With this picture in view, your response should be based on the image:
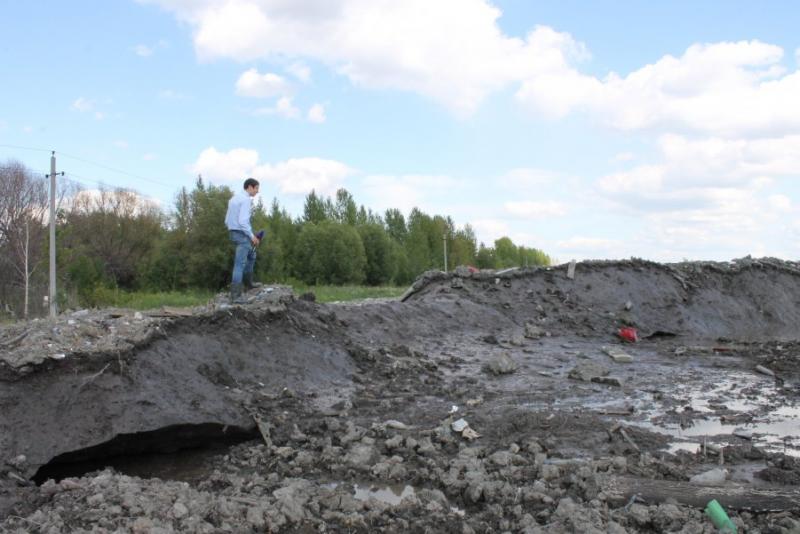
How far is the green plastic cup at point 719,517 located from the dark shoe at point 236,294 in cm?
625

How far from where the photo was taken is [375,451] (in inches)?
222

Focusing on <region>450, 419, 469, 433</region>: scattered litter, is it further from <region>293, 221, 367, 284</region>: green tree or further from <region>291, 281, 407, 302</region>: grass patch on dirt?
<region>293, 221, 367, 284</region>: green tree

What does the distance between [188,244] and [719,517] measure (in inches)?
1453

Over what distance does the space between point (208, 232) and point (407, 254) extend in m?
20.5

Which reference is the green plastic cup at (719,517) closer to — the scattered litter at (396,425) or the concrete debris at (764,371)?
the scattered litter at (396,425)

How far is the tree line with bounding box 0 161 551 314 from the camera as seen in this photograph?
33531mm

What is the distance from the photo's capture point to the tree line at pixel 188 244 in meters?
33.5

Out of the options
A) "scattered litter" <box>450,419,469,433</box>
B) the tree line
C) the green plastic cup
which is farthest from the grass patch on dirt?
the green plastic cup

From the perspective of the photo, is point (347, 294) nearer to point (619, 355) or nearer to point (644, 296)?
point (644, 296)

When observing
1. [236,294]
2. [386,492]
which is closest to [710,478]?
[386,492]

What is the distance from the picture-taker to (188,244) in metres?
38.2

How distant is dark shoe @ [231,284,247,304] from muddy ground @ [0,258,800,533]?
1.26 ft

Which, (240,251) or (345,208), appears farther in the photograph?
(345,208)

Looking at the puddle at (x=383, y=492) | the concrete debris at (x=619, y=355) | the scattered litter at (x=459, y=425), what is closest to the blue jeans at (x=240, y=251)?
the scattered litter at (x=459, y=425)
